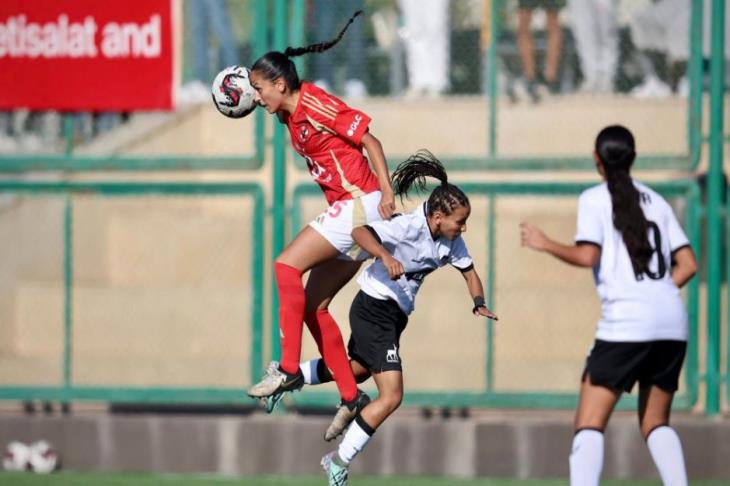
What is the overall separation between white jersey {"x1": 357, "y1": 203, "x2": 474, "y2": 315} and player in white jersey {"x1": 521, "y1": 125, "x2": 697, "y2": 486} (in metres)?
1.31

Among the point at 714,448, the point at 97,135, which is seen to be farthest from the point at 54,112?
the point at 714,448

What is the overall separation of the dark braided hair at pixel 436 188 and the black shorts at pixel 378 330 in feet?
2.10

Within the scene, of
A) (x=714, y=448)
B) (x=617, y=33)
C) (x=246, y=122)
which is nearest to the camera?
(x=714, y=448)

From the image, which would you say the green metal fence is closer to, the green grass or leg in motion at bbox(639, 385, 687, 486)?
the green grass

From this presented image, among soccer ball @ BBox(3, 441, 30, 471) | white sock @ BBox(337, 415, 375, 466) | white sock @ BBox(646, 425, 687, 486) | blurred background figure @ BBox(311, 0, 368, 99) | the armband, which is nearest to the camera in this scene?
white sock @ BBox(646, 425, 687, 486)

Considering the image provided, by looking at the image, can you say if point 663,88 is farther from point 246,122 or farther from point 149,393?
point 149,393

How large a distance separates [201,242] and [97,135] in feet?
3.79

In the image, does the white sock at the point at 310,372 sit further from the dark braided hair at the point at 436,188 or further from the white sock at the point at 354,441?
the dark braided hair at the point at 436,188

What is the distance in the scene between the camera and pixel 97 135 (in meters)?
11.9

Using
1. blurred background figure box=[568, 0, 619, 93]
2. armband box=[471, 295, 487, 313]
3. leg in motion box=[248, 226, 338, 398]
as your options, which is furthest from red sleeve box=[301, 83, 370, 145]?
blurred background figure box=[568, 0, 619, 93]

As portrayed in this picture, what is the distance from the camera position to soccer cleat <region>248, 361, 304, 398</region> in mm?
8672

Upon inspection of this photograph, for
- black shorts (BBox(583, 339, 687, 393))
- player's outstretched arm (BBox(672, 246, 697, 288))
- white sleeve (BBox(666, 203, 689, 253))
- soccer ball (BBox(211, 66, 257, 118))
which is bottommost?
black shorts (BBox(583, 339, 687, 393))

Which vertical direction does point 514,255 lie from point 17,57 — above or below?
below

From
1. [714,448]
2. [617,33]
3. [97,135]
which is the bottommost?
[714,448]
